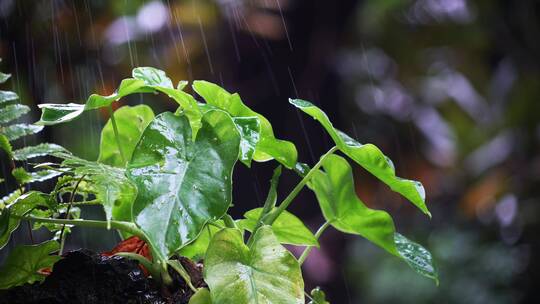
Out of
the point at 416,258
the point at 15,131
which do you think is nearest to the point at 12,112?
the point at 15,131

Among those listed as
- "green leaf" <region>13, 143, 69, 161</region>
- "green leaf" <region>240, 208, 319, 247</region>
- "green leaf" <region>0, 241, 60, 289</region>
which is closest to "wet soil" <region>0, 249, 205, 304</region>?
"green leaf" <region>0, 241, 60, 289</region>

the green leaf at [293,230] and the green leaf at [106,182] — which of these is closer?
the green leaf at [106,182]

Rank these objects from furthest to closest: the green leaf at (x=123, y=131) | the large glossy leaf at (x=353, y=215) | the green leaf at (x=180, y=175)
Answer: the green leaf at (x=123, y=131)
the large glossy leaf at (x=353, y=215)
the green leaf at (x=180, y=175)

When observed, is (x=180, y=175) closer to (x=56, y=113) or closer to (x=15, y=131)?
(x=56, y=113)

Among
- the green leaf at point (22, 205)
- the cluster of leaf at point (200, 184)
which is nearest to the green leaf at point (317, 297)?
the cluster of leaf at point (200, 184)

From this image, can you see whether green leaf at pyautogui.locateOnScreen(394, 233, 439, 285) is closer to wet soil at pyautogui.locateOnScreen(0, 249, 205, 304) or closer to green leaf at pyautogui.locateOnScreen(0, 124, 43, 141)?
wet soil at pyautogui.locateOnScreen(0, 249, 205, 304)

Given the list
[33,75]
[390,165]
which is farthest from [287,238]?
[33,75]

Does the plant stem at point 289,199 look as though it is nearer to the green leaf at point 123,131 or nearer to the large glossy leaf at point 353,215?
the large glossy leaf at point 353,215
